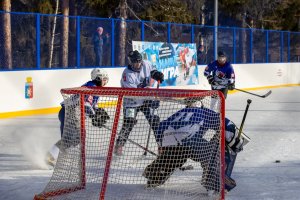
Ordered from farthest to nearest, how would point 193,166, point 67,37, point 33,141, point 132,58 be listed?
point 67,37 < point 33,141 < point 132,58 < point 193,166

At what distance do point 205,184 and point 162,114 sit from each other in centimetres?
70

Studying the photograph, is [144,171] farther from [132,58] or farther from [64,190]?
[132,58]

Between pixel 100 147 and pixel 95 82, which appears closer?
pixel 100 147

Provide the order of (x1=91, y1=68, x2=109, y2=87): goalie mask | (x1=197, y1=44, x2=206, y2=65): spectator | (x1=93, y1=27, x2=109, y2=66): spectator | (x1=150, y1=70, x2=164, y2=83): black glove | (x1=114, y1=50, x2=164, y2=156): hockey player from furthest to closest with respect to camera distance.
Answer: (x1=197, y1=44, x2=206, y2=65): spectator, (x1=93, y1=27, x2=109, y2=66): spectator, (x1=150, y1=70, x2=164, y2=83): black glove, (x1=91, y1=68, x2=109, y2=87): goalie mask, (x1=114, y1=50, x2=164, y2=156): hockey player

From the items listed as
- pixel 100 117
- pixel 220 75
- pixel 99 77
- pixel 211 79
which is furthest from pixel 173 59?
pixel 100 117

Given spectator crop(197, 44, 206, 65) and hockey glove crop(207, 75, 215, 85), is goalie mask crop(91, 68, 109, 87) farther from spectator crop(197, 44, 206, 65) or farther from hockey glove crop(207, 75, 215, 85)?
spectator crop(197, 44, 206, 65)

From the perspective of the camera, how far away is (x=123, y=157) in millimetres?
6715

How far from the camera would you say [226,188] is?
681 centimetres

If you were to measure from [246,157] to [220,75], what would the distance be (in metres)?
3.39

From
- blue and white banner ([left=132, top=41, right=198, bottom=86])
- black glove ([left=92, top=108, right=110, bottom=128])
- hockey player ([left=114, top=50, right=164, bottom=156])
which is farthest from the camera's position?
blue and white banner ([left=132, top=41, right=198, bottom=86])

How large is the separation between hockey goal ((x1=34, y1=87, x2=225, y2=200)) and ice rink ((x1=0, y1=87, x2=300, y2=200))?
355 millimetres

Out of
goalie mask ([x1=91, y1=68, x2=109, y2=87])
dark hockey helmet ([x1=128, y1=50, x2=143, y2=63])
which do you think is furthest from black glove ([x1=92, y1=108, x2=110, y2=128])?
dark hockey helmet ([x1=128, y1=50, x2=143, y2=63])

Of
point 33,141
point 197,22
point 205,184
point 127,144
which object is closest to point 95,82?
point 127,144

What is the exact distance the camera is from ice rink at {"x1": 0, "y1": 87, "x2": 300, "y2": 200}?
707cm
